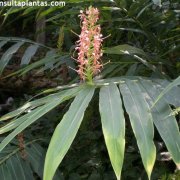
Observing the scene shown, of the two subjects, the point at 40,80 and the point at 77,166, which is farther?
the point at 40,80

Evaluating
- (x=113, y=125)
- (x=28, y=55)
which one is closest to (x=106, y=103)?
(x=113, y=125)

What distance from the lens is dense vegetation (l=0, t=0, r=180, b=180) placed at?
0.70 m

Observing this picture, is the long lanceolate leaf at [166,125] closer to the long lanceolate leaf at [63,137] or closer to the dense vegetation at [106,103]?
the dense vegetation at [106,103]

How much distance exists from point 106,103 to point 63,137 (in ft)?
0.47

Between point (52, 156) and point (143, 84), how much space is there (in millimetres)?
364

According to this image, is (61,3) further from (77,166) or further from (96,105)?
(77,166)

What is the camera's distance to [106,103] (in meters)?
0.78

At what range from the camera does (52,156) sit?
2.13 feet

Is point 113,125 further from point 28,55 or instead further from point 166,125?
point 28,55

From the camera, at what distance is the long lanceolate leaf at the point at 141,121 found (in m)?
0.66

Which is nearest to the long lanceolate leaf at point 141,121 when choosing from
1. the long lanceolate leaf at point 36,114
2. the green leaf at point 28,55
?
the long lanceolate leaf at point 36,114

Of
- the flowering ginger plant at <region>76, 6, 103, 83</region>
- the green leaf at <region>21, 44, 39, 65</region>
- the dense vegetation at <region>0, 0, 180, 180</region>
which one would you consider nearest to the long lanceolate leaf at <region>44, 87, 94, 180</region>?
the dense vegetation at <region>0, 0, 180, 180</region>

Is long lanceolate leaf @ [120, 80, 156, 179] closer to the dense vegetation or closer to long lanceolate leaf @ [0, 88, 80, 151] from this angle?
the dense vegetation

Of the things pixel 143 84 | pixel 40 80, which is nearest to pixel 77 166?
pixel 143 84
